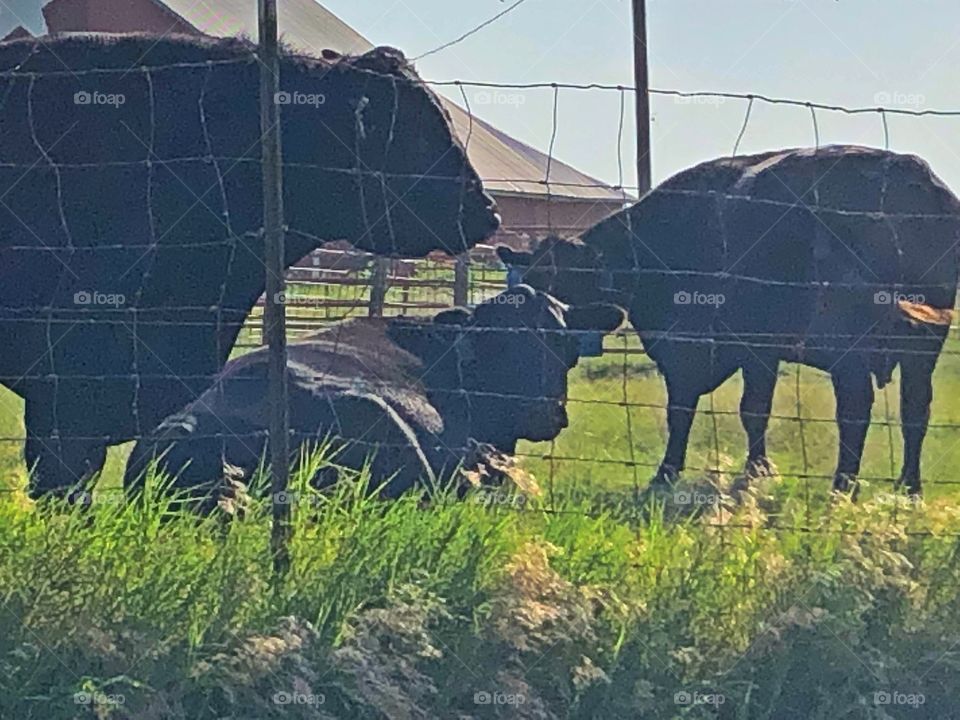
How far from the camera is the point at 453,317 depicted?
7430 millimetres

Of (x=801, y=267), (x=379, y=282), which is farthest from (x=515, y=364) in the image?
(x=801, y=267)

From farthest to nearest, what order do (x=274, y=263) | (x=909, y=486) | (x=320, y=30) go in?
(x=320, y=30) < (x=909, y=486) < (x=274, y=263)

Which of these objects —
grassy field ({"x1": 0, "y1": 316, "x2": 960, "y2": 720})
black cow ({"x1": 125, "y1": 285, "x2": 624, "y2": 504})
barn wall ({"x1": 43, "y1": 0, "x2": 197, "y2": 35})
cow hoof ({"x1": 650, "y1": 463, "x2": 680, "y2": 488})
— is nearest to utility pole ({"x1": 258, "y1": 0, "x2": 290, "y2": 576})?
grassy field ({"x1": 0, "y1": 316, "x2": 960, "y2": 720})

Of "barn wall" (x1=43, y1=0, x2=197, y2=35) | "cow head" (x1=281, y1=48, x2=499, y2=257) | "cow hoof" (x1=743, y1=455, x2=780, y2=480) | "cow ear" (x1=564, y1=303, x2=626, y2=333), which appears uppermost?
"barn wall" (x1=43, y1=0, x2=197, y2=35)

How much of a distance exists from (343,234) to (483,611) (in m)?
3.32

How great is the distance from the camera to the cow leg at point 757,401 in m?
8.39

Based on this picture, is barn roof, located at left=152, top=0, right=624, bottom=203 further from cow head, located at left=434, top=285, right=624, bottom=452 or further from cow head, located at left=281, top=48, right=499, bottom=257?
cow head, located at left=434, top=285, right=624, bottom=452

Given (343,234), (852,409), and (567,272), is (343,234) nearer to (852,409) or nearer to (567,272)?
(567,272)

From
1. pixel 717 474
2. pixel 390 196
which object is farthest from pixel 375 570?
pixel 390 196

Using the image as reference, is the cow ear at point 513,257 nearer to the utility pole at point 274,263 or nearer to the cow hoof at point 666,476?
the cow hoof at point 666,476

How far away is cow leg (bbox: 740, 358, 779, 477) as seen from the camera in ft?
27.5

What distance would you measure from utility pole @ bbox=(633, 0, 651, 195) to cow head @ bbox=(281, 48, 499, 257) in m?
1.12

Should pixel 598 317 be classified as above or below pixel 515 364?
above

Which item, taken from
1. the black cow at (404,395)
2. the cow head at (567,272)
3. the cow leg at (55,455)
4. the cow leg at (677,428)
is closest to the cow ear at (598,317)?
the black cow at (404,395)
